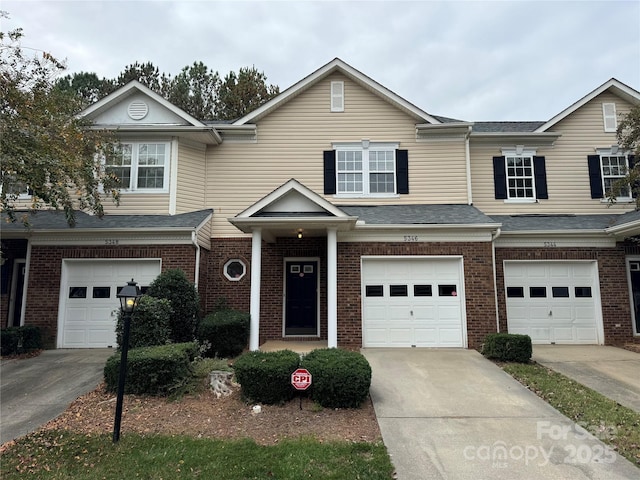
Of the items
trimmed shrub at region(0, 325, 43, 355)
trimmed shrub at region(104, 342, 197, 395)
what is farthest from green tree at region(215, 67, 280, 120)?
trimmed shrub at region(104, 342, 197, 395)

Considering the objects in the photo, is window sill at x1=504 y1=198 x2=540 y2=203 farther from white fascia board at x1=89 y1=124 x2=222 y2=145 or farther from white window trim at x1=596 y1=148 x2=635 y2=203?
white fascia board at x1=89 y1=124 x2=222 y2=145

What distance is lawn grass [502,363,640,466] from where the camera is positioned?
5.12m

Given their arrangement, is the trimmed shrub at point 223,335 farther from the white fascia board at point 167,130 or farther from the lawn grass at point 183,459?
the white fascia board at point 167,130

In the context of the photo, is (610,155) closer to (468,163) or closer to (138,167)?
(468,163)

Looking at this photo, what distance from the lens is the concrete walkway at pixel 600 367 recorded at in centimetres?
702

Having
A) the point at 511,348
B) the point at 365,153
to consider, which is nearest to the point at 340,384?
the point at 511,348

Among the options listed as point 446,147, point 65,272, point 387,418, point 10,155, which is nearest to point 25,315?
point 65,272

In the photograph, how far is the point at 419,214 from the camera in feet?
36.8

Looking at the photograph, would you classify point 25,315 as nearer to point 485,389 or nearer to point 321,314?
point 321,314

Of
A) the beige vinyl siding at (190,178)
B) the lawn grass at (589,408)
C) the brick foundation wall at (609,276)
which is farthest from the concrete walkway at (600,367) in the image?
the beige vinyl siding at (190,178)

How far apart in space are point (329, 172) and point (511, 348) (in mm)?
7157

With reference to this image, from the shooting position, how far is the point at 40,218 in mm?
11320

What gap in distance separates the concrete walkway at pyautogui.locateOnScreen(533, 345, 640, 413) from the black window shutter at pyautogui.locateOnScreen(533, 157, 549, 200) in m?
4.90

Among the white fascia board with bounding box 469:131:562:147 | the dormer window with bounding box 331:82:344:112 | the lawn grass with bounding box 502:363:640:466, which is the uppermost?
the dormer window with bounding box 331:82:344:112
